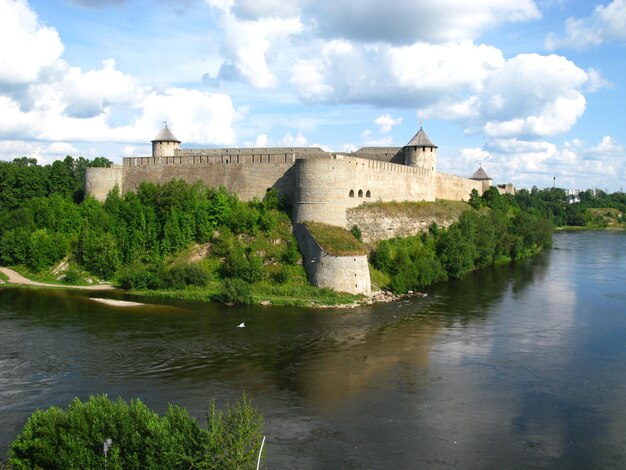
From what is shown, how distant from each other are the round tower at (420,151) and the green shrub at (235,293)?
1275 centimetres

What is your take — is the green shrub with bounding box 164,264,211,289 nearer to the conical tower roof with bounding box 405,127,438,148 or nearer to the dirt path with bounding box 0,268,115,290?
the dirt path with bounding box 0,268,115,290

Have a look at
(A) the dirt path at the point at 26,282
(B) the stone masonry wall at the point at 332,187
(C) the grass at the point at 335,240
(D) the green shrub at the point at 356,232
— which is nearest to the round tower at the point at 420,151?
(B) the stone masonry wall at the point at 332,187

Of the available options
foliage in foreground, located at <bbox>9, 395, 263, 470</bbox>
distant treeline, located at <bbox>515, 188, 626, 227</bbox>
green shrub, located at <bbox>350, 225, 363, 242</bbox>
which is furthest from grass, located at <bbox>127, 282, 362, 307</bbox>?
distant treeline, located at <bbox>515, 188, 626, 227</bbox>

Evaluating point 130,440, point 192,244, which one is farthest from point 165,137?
point 130,440

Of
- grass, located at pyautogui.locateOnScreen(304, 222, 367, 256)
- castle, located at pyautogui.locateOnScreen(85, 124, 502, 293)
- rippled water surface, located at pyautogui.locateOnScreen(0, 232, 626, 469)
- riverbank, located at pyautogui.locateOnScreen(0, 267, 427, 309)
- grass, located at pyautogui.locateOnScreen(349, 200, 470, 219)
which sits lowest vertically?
rippled water surface, located at pyautogui.locateOnScreen(0, 232, 626, 469)

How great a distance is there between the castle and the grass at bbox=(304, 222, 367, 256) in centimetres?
21

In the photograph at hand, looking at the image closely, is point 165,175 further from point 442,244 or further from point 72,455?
point 72,455

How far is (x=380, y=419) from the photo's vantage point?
10188 millimetres

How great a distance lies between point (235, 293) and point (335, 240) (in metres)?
3.76

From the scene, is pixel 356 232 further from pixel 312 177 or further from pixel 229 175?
pixel 229 175

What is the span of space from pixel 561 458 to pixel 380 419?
282 cm

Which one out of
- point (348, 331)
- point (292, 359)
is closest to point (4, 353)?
point (292, 359)

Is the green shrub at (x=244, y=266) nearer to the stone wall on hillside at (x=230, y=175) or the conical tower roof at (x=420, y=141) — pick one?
the stone wall on hillside at (x=230, y=175)

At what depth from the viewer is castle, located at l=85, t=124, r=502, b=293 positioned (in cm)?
2025
